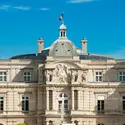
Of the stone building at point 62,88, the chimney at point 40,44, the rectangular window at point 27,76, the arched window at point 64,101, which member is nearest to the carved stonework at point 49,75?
the stone building at point 62,88

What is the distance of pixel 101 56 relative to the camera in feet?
372

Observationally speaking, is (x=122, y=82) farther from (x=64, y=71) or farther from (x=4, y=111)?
(x=4, y=111)

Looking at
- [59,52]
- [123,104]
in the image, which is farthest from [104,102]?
[59,52]

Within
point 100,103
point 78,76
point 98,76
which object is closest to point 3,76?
point 78,76

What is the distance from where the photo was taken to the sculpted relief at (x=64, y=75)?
102m

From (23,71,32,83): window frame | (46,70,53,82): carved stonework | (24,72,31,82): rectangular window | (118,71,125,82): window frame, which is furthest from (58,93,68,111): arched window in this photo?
(118,71,125,82): window frame

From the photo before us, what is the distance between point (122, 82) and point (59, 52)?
1021 cm

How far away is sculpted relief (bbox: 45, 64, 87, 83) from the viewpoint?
101500 mm

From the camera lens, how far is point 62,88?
10175 cm

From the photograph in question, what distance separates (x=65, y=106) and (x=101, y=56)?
48.1ft

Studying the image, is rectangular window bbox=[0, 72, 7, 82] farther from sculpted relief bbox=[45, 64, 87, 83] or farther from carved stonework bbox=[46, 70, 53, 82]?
carved stonework bbox=[46, 70, 53, 82]

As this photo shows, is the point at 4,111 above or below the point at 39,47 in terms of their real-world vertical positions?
below

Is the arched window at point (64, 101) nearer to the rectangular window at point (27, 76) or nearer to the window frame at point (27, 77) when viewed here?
the window frame at point (27, 77)

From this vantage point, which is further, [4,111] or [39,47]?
[39,47]
